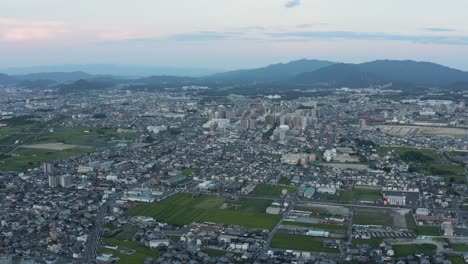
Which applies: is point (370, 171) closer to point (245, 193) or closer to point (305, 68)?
point (245, 193)

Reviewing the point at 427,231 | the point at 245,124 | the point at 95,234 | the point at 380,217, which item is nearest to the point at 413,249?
the point at 427,231

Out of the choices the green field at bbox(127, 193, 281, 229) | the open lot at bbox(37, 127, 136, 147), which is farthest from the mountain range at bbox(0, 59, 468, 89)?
the green field at bbox(127, 193, 281, 229)

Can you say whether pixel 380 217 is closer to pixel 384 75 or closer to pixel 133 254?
pixel 133 254

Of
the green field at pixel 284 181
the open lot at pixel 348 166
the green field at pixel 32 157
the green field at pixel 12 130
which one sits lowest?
the open lot at pixel 348 166

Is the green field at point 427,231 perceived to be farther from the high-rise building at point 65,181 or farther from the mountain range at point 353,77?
the mountain range at point 353,77

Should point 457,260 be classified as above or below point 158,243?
below

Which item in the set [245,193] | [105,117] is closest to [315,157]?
[245,193]

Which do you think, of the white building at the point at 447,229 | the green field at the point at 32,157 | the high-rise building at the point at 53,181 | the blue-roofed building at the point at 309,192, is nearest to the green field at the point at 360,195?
the blue-roofed building at the point at 309,192
